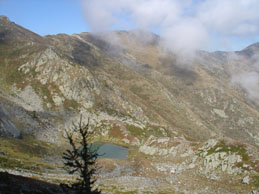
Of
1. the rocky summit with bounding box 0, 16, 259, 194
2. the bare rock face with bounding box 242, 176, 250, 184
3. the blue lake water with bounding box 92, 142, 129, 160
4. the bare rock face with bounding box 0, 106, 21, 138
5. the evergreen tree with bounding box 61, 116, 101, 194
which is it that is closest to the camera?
the evergreen tree with bounding box 61, 116, 101, 194

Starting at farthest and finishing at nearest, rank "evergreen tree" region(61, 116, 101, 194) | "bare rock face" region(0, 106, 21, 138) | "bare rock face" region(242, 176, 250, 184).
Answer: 1. "bare rock face" region(0, 106, 21, 138)
2. "bare rock face" region(242, 176, 250, 184)
3. "evergreen tree" region(61, 116, 101, 194)

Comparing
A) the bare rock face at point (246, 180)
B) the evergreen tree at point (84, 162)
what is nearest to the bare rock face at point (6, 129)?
the evergreen tree at point (84, 162)

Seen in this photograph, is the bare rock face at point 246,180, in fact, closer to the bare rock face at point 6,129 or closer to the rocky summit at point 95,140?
the rocky summit at point 95,140

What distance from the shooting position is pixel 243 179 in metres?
44.7

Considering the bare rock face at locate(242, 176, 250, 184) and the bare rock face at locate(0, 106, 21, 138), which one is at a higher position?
the bare rock face at locate(0, 106, 21, 138)

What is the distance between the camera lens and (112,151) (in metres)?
105

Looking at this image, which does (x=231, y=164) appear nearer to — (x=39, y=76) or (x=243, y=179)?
(x=243, y=179)

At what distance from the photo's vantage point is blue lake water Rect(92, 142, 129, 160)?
9444cm

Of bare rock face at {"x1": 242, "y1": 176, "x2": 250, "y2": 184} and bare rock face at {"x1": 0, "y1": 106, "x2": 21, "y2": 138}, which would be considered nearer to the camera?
bare rock face at {"x1": 242, "y1": 176, "x2": 250, "y2": 184}

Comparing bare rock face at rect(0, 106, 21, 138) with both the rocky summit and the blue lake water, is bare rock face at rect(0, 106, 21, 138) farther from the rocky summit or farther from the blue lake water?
the blue lake water

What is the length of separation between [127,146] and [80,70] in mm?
82198

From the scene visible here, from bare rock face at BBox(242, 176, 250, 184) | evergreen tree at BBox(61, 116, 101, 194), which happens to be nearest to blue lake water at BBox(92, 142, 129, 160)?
bare rock face at BBox(242, 176, 250, 184)

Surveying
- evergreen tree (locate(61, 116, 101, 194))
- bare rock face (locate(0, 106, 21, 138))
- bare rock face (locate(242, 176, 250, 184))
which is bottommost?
bare rock face (locate(242, 176, 250, 184))

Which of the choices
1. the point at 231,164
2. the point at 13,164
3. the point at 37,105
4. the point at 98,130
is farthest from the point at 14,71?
the point at 231,164
